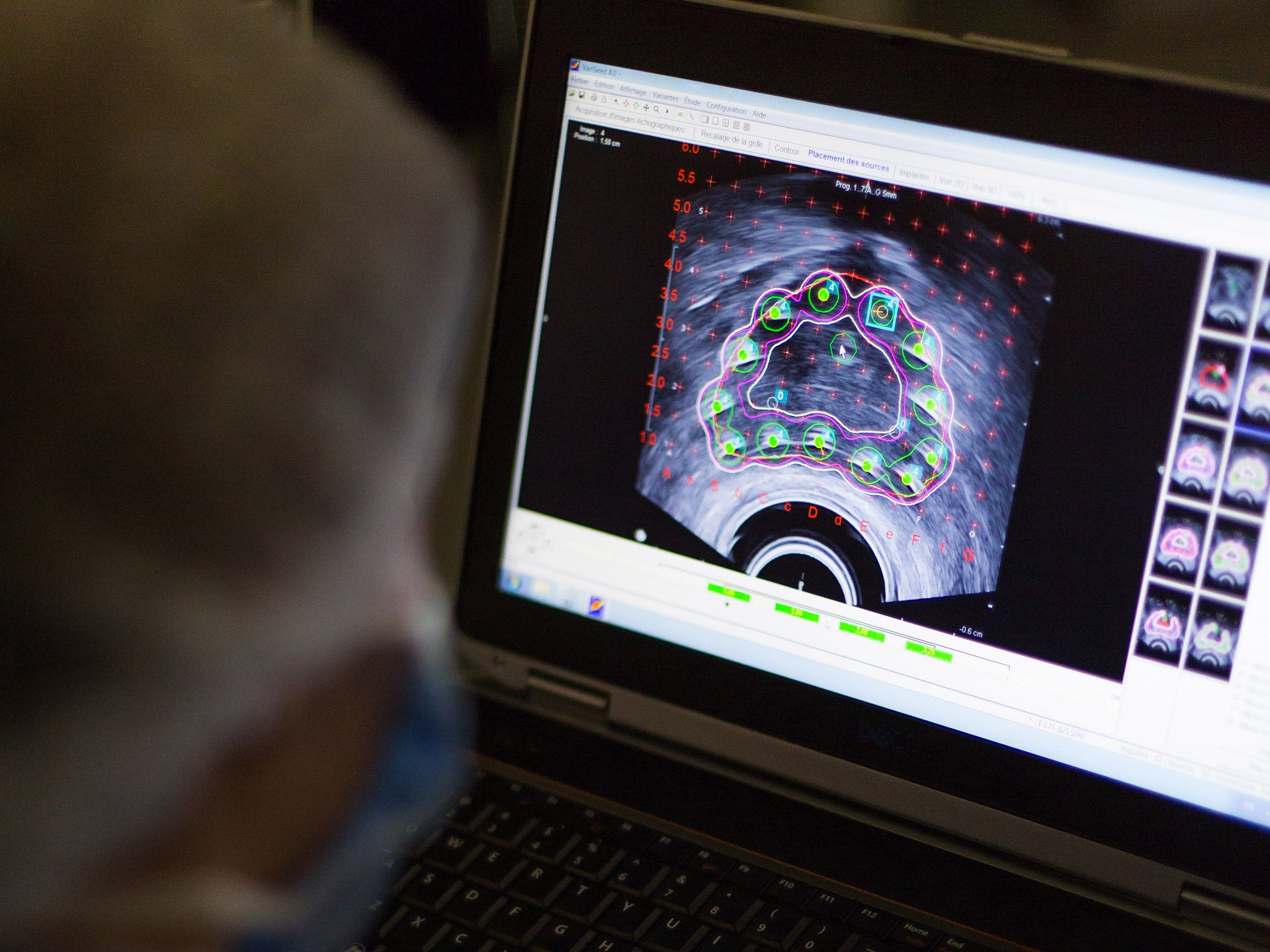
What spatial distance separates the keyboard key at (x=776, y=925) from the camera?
0.53m

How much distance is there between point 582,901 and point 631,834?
60 mm

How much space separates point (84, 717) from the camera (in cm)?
20

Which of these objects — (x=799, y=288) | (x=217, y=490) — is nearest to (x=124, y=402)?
(x=217, y=490)

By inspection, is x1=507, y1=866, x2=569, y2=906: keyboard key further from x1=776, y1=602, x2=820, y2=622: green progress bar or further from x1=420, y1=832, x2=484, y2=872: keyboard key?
x1=776, y1=602, x2=820, y2=622: green progress bar

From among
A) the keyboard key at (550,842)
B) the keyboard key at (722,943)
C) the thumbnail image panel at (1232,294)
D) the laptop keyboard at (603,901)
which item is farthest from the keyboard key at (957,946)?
the thumbnail image panel at (1232,294)

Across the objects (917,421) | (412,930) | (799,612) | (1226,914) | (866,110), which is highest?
(866,110)

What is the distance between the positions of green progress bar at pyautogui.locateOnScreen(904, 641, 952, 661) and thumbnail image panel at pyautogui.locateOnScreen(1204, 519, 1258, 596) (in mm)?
138

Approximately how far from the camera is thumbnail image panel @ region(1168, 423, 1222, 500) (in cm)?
50

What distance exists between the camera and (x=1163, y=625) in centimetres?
52

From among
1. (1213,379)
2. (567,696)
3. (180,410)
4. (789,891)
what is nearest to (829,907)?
(789,891)

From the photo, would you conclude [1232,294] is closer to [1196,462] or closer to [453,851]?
[1196,462]

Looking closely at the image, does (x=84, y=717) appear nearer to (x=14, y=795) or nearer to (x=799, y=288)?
(x=14, y=795)

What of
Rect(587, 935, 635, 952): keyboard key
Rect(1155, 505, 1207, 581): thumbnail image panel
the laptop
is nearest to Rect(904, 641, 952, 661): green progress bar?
the laptop

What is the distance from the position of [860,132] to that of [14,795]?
0.51m
